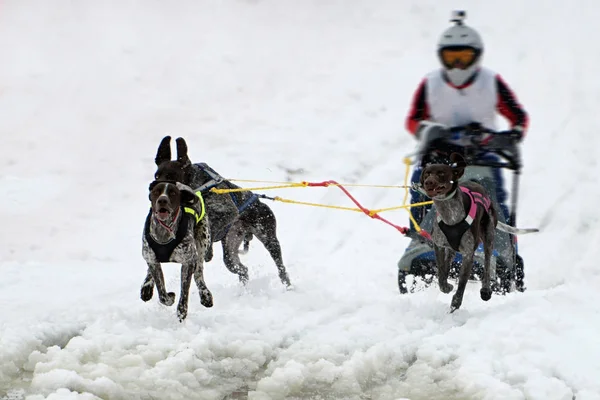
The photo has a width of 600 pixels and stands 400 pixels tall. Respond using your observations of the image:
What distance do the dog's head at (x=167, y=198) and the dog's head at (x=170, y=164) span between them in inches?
10.2

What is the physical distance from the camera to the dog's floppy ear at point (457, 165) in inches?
209

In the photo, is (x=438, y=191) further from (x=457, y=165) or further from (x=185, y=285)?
(x=185, y=285)

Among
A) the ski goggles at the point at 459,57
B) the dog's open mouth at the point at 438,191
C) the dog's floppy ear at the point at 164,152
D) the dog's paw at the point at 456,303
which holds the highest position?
the ski goggles at the point at 459,57

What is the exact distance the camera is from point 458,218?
5.37 metres

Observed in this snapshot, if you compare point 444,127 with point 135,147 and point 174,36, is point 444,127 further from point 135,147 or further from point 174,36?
point 174,36

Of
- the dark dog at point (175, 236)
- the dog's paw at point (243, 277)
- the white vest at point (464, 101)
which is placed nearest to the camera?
the dark dog at point (175, 236)

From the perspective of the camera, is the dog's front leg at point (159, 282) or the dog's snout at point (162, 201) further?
the dog's front leg at point (159, 282)

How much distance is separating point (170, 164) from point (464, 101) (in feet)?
7.58

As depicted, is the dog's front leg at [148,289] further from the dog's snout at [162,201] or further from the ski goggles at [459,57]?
the ski goggles at [459,57]

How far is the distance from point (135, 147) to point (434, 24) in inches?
275

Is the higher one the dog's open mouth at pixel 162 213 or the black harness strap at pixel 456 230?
the dog's open mouth at pixel 162 213

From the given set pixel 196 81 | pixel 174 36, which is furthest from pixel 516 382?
pixel 174 36

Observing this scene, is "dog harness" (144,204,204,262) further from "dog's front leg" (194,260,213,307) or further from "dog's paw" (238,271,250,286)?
"dog's paw" (238,271,250,286)

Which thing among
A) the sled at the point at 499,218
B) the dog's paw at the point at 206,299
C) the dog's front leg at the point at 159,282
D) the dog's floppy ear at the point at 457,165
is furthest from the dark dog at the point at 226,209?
the dog's floppy ear at the point at 457,165
